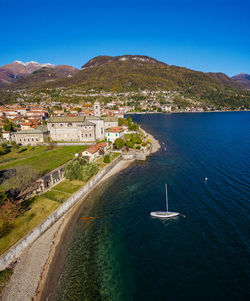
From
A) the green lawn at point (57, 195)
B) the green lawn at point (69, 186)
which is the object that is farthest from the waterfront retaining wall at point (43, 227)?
the green lawn at point (69, 186)

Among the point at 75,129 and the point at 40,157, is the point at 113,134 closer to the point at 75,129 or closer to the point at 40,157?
the point at 75,129

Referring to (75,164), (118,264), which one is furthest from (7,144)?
(118,264)

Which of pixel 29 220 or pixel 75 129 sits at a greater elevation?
pixel 75 129

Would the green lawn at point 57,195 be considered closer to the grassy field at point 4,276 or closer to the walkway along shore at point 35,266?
the walkway along shore at point 35,266

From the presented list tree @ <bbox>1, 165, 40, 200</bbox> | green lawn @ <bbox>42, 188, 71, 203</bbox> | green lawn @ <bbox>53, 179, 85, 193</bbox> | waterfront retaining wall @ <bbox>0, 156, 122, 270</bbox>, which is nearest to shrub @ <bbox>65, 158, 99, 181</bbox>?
green lawn @ <bbox>53, 179, 85, 193</bbox>

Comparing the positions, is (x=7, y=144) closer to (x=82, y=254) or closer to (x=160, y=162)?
(x=160, y=162)

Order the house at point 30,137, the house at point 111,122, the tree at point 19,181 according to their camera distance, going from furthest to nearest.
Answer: the house at point 111,122
the house at point 30,137
the tree at point 19,181

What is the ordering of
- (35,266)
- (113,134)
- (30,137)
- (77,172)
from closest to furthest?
1. (35,266)
2. (77,172)
3. (30,137)
4. (113,134)

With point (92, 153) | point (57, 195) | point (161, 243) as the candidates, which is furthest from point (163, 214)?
point (92, 153)
